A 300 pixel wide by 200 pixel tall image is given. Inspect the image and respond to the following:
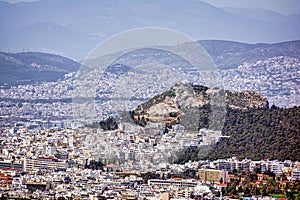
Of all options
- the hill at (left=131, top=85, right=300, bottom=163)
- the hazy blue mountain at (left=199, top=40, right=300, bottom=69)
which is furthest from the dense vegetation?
the hazy blue mountain at (left=199, top=40, right=300, bottom=69)

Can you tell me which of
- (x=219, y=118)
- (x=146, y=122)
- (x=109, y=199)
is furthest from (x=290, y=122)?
(x=109, y=199)

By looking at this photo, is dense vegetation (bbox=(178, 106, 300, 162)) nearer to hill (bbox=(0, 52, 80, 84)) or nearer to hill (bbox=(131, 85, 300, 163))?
hill (bbox=(131, 85, 300, 163))

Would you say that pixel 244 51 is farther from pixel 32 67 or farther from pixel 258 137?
pixel 258 137

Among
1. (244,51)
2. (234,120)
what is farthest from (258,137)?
(244,51)

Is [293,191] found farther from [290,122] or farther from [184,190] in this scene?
[290,122]

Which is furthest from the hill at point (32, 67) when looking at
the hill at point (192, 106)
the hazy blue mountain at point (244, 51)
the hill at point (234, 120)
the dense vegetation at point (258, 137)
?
the dense vegetation at point (258, 137)

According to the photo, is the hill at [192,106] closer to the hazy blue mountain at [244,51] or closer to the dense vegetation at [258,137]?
the dense vegetation at [258,137]

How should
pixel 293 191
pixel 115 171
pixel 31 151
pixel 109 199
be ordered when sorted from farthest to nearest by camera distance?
pixel 31 151 < pixel 115 171 < pixel 293 191 < pixel 109 199
